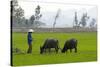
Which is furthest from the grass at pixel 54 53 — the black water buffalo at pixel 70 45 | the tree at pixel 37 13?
the tree at pixel 37 13

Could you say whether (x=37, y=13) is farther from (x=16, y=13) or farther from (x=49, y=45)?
(x=49, y=45)

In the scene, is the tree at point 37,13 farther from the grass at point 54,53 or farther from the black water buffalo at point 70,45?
the black water buffalo at point 70,45

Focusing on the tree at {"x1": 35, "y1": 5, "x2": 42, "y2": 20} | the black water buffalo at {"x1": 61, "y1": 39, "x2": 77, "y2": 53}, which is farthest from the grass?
the tree at {"x1": 35, "y1": 5, "x2": 42, "y2": 20}

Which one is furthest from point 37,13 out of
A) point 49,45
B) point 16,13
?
point 49,45

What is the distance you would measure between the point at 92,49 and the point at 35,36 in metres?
0.68

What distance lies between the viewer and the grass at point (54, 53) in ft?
7.02

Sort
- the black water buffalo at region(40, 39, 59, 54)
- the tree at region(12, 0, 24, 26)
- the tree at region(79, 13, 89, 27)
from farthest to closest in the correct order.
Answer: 1. the tree at region(79, 13, 89, 27)
2. the black water buffalo at region(40, 39, 59, 54)
3. the tree at region(12, 0, 24, 26)

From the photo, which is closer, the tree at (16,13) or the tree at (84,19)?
the tree at (16,13)

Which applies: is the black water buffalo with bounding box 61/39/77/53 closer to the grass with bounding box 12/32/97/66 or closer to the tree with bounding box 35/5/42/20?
the grass with bounding box 12/32/97/66

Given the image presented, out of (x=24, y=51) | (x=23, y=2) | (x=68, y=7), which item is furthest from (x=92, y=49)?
(x=23, y=2)

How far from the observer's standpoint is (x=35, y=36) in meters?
2.20

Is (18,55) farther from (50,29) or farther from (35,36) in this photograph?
(50,29)

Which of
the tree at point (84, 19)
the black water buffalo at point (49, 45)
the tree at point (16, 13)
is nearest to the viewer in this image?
the tree at point (16, 13)

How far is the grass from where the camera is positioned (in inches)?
84.3
